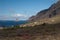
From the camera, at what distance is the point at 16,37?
40.9ft

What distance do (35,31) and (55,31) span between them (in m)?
1.25

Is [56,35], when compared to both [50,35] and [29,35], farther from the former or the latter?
[29,35]

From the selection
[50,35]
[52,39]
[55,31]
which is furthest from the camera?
[55,31]

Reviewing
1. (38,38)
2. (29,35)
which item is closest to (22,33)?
(29,35)

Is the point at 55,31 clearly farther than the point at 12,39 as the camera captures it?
Yes

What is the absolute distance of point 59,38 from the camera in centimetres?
1219

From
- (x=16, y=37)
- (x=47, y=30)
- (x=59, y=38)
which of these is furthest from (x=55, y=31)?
(x=16, y=37)

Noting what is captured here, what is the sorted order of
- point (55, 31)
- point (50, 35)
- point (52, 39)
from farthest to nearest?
point (55, 31)
point (50, 35)
point (52, 39)

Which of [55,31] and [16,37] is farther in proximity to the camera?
[55,31]

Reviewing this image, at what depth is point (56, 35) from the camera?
12758 mm

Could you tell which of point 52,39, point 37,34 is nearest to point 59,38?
point 52,39

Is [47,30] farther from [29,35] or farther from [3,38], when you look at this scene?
[3,38]

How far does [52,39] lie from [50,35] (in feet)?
2.74

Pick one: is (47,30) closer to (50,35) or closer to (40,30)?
(40,30)
